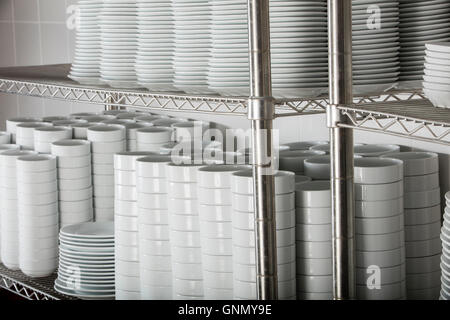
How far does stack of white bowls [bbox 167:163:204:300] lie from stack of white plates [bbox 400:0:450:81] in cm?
45

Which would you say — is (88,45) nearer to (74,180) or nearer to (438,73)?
(74,180)

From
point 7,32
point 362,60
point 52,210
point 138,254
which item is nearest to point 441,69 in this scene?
point 362,60

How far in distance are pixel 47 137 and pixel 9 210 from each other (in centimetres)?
21

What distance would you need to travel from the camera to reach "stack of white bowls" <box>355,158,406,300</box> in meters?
1.59

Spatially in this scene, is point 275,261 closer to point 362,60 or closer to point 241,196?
point 241,196

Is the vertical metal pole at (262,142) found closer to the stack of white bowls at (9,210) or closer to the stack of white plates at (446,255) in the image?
the stack of white plates at (446,255)

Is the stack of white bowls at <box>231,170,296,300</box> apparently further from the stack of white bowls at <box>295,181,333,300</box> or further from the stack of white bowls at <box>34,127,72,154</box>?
the stack of white bowls at <box>34,127,72,154</box>

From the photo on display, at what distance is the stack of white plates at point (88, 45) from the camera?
2.04m

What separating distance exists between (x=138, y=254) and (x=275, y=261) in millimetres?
410

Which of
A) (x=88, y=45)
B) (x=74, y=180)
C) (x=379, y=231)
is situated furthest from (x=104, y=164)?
(x=379, y=231)

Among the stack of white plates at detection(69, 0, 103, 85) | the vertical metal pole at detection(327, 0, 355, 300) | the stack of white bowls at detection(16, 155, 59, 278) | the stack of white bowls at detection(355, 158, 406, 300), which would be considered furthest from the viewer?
the stack of white bowls at detection(16, 155, 59, 278)

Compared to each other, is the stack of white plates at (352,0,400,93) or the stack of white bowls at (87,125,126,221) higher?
the stack of white plates at (352,0,400,93)

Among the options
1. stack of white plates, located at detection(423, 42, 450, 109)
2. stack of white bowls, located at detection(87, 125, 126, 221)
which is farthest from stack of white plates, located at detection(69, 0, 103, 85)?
stack of white plates, located at detection(423, 42, 450, 109)

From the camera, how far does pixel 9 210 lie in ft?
7.51
